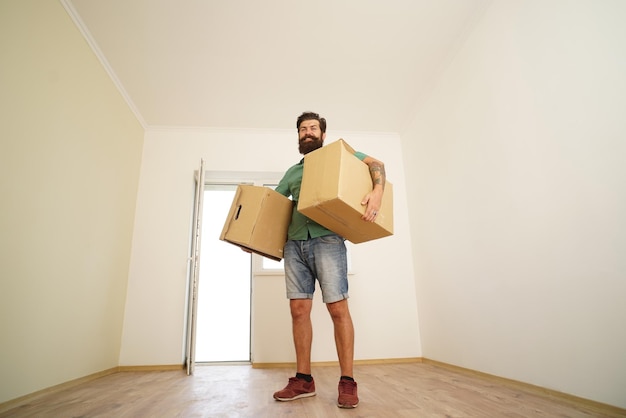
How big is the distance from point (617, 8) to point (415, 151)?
5.77 feet

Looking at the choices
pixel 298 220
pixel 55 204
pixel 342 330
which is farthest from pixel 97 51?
pixel 342 330

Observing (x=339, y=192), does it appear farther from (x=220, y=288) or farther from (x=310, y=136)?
(x=220, y=288)

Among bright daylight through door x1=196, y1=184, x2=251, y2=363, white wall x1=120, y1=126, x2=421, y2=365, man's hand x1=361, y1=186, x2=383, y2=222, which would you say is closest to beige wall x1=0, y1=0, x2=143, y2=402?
white wall x1=120, y1=126, x2=421, y2=365

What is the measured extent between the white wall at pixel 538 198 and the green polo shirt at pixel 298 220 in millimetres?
906

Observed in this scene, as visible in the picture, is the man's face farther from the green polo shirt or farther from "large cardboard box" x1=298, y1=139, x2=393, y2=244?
"large cardboard box" x1=298, y1=139, x2=393, y2=244

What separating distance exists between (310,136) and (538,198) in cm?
114

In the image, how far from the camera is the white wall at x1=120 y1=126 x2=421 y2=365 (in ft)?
8.50

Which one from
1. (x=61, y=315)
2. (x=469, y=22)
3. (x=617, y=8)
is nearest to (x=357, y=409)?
(x=61, y=315)

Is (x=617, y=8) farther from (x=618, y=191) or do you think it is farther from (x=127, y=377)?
(x=127, y=377)

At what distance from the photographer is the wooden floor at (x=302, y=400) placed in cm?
123

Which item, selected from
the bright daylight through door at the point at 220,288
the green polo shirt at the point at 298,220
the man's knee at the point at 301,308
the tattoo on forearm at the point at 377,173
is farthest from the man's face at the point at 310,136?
the bright daylight through door at the point at 220,288

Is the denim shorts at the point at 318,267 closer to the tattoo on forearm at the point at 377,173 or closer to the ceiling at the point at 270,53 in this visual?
the tattoo on forearm at the point at 377,173

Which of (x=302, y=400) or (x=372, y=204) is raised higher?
(x=372, y=204)

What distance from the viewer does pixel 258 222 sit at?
146cm
